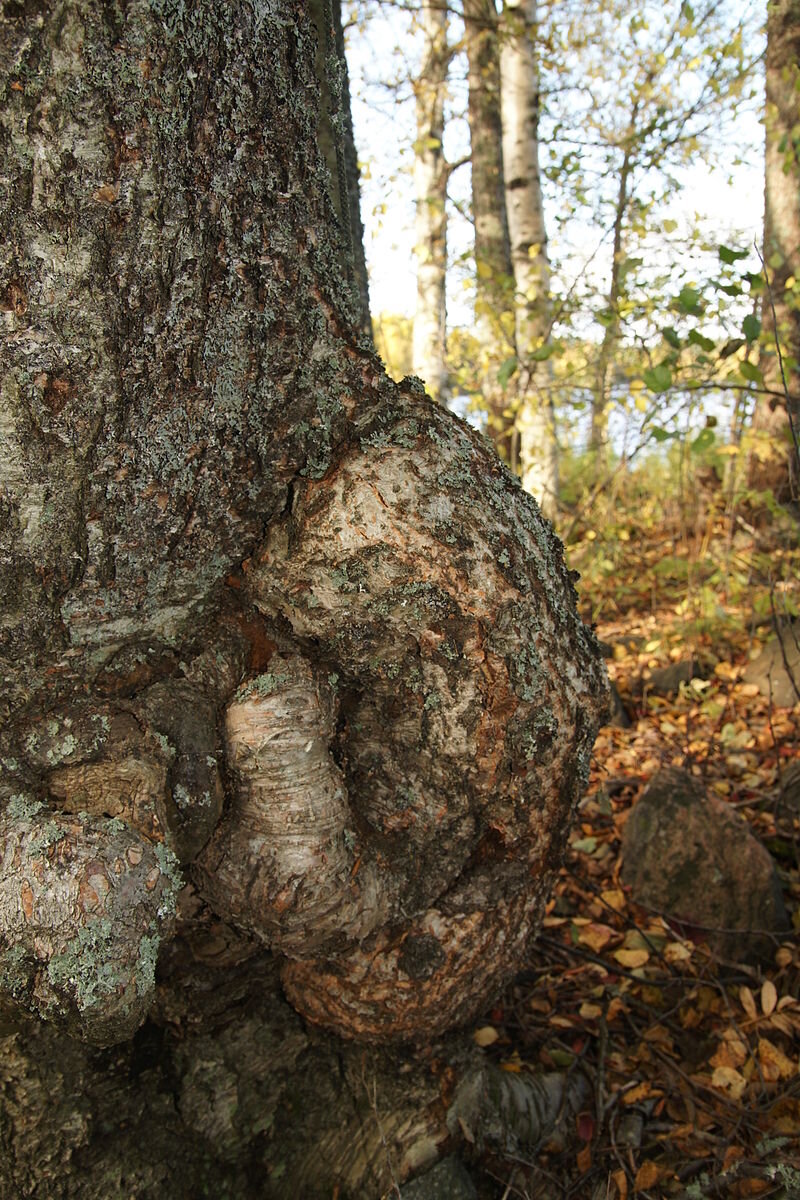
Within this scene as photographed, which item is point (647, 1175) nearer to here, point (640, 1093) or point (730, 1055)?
point (640, 1093)

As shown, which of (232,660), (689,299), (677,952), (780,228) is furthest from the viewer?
(780,228)

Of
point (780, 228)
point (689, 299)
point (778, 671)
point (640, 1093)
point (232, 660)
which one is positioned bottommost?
point (640, 1093)

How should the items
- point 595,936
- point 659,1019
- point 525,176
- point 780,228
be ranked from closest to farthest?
1. point 659,1019
2. point 595,936
3. point 780,228
4. point 525,176

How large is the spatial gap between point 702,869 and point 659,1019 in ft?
1.70

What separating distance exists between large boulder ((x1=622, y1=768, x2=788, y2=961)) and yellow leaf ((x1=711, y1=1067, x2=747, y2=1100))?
0.44 m

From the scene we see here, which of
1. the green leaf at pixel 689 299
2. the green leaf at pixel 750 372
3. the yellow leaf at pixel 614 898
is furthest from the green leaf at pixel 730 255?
the yellow leaf at pixel 614 898

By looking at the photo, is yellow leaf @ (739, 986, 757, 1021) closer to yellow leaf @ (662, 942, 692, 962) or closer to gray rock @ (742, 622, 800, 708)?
yellow leaf @ (662, 942, 692, 962)

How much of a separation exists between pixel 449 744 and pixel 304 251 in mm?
927

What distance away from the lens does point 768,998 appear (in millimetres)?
2262

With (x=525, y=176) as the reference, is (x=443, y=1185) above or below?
below

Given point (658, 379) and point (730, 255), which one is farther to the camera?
point (658, 379)

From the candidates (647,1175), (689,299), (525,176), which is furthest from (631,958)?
(525,176)

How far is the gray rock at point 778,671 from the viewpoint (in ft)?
13.1

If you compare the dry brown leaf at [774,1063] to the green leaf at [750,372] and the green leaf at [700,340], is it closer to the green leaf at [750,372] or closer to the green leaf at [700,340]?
the green leaf at [750,372]
